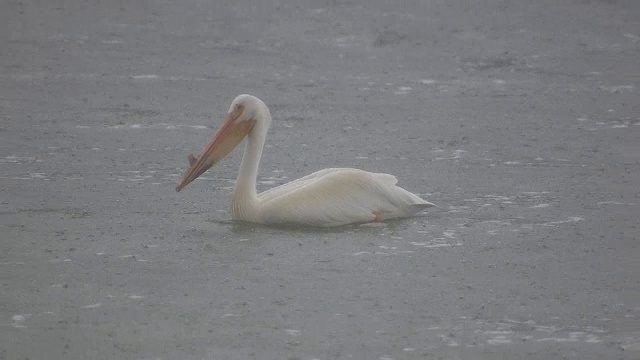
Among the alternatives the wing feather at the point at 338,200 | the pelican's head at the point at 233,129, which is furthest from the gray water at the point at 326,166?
the pelican's head at the point at 233,129

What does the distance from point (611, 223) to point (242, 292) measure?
2316 mm

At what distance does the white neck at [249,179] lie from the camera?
730cm

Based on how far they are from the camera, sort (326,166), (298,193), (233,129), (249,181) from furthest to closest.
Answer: (326,166) → (233,129) → (249,181) → (298,193)

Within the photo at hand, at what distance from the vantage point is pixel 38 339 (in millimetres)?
5293

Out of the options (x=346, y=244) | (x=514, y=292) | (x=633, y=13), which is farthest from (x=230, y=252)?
(x=633, y=13)

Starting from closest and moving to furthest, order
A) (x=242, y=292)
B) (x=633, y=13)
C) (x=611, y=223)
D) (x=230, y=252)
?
(x=242, y=292), (x=230, y=252), (x=611, y=223), (x=633, y=13)

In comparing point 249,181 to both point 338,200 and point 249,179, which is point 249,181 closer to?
point 249,179

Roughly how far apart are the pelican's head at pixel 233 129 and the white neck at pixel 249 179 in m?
0.02

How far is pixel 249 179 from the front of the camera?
7.39 metres

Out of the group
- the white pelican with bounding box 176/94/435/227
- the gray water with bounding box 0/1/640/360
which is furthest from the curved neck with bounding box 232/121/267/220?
the gray water with bounding box 0/1/640/360

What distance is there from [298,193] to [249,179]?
299mm

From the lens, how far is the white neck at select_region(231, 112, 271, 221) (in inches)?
288

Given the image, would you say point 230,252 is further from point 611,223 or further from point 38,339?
point 611,223

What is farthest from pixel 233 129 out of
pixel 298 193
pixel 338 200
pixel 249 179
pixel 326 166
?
pixel 326 166
